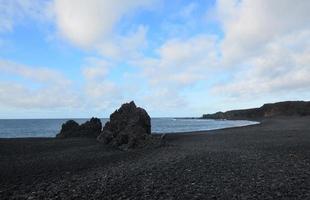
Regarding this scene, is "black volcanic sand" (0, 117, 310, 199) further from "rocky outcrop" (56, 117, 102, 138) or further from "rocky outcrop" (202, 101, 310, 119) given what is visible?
"rocky outcrop" (202, 101, 310, 119)

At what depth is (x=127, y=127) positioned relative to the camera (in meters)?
36.8

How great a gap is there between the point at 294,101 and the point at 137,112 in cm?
13418

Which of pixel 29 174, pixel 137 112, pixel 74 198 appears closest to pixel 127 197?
pixel 74 198

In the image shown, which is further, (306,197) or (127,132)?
(127,132)

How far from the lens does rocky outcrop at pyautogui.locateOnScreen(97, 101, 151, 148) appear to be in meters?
32.8

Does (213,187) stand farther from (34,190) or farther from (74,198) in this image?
(34,190)

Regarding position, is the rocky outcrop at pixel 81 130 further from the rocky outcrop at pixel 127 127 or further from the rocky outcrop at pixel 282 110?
the rocky outcrop at pixel 282 110

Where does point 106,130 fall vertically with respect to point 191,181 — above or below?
above

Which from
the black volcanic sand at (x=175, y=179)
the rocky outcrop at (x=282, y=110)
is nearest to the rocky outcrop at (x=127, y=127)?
the black volcanic sand at (x=175, y=179)

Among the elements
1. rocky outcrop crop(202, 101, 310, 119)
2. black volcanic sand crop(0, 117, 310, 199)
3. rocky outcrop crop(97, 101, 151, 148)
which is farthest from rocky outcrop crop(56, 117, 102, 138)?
rocky outcrop crop(202, 101, 310, 119)

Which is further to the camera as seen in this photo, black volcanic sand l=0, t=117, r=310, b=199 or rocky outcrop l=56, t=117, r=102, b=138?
rocky outcrop l=56, t=117, r=102, b=138

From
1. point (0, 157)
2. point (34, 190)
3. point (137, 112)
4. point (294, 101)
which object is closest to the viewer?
point (34, 190)

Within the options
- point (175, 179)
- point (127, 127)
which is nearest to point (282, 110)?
point (127, 127)

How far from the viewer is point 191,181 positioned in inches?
570
